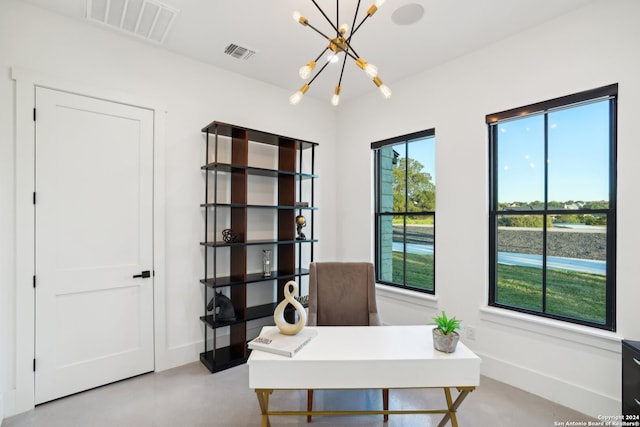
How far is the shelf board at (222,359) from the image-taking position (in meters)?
2.91

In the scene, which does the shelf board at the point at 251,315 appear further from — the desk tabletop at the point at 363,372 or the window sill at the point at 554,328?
the window sill at the point at 554,328

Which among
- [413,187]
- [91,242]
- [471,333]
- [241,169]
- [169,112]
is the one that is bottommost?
[471,333]

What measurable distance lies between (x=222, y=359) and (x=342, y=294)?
1.38 meters

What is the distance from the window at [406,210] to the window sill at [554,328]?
2.32 ft

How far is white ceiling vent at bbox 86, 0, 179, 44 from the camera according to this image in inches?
91.2

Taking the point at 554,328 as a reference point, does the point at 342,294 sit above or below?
above

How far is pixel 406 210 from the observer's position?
3646 mm

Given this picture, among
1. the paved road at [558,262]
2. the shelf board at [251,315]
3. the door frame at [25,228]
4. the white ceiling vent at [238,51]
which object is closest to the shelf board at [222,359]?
the shelf board at [251,315]

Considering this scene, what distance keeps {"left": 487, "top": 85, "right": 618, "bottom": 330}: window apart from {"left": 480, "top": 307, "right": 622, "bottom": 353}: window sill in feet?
0.25

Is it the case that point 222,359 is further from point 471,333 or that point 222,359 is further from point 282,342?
point 471,333

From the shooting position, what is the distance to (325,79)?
358 centimetres

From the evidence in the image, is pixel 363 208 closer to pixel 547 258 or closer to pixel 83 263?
pixel 547 258

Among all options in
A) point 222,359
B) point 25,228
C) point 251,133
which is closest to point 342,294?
point 222,359

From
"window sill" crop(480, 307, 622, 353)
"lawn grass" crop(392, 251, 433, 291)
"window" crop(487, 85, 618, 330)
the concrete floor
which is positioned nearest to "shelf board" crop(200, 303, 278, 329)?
A: the concrete floor
